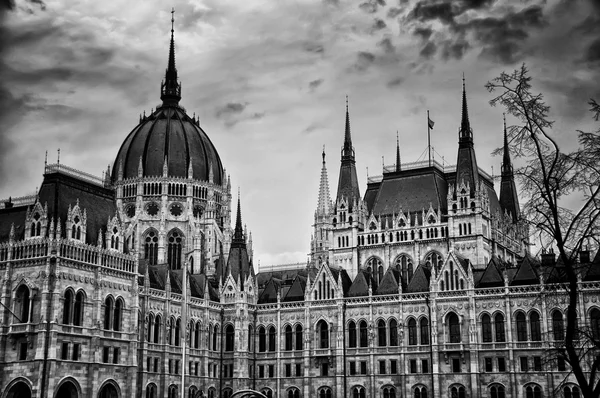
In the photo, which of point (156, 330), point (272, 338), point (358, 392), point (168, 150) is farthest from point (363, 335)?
point (168, 150)

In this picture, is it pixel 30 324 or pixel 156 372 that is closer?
pixel 30 324

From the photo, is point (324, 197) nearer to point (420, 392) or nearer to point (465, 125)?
point (465, 125)

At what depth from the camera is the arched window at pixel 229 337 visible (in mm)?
91625

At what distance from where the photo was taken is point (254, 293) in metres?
94.6

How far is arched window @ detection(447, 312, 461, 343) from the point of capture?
82.5 meters

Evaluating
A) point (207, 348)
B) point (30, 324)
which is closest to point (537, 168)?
point (30, 324)

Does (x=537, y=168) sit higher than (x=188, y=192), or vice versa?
(x=188, y=192)

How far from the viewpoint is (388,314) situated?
8625 cm

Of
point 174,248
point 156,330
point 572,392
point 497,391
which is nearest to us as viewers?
point 572,392

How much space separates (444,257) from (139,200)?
41.9m

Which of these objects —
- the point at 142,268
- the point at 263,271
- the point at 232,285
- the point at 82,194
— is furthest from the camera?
the point at 263,271

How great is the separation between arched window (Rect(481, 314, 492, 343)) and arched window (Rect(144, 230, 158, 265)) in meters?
45.5

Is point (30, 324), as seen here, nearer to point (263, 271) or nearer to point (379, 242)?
point (379, 242)

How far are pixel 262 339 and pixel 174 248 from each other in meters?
21.5
